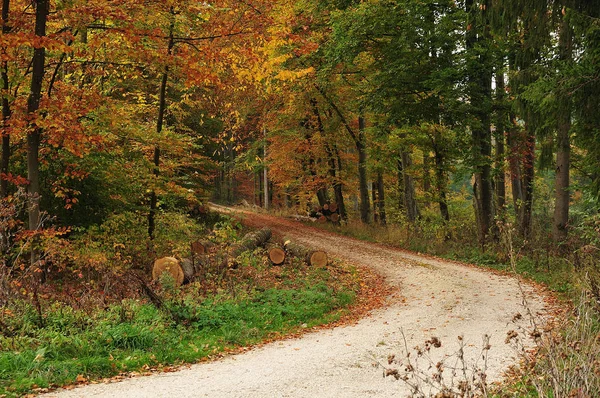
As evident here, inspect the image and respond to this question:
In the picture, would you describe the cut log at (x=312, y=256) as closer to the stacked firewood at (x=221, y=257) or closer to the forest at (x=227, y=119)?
the stacked firewood at (x=221, y=257)

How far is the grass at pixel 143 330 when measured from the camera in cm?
612

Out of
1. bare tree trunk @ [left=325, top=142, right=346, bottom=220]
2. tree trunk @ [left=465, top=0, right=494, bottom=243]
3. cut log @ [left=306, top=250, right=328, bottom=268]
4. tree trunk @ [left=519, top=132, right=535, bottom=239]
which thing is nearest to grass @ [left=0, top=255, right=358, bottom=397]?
cut log @ [left=306, top=250, right=328, bottom=268]

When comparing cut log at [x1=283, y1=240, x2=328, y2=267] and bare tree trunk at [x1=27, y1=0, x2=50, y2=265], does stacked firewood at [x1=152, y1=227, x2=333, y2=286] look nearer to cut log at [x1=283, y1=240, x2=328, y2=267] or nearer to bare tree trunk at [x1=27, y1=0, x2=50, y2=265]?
cut log at [x1=283, y1=240, x2=328, y2=267]

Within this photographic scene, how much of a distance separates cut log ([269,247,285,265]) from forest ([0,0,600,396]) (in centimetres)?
108

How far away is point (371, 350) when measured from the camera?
293 inches

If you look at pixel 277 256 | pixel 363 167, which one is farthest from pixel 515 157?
pixel 277 256

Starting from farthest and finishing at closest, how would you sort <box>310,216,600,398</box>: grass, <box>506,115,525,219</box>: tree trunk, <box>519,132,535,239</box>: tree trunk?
1. <box>506,115,525,219</box>: tree trunk
2. <box>519,132,535,239</box>: tree trunk
3. <box>310,216,600,398</box>: grass

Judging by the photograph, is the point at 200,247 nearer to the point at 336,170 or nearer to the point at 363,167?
the point at 363,167

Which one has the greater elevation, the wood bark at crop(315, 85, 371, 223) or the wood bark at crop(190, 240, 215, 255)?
the wood bark at crop(315, 85, 371, 223)

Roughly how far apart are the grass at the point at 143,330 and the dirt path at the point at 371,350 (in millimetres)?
490

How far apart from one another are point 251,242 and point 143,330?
8619 mm

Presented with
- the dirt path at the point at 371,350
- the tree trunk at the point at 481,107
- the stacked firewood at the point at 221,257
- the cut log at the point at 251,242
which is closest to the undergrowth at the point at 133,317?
the stacked firewood at the point at 221,257

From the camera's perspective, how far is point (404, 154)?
22203mm

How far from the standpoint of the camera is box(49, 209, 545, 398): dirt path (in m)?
5.82
